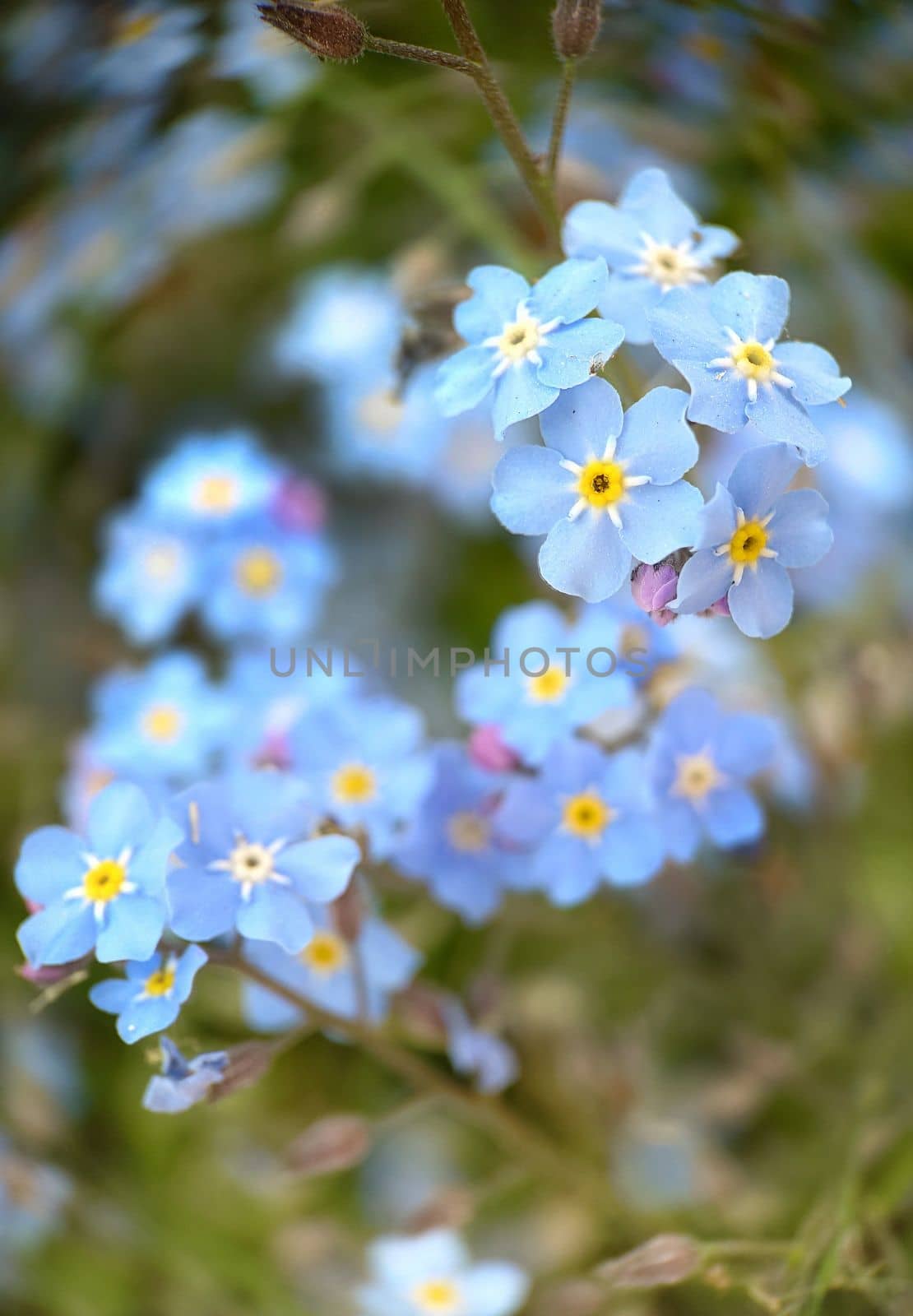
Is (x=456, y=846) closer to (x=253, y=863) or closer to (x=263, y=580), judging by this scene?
(x=253, y=863)

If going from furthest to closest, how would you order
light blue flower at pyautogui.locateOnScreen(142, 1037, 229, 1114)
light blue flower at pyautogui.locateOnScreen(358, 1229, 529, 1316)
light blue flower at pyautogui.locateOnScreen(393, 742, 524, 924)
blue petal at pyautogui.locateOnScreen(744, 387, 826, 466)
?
light blue flower at pyautogui.locateOnScreen(358, 1229, 529, 1316) → light blue flower at pyautogui.locateOnScreen(393, 742, 524, 924) → light blue flower at pyautogui.locateOnScreen(142, 1037, 229, 1114) → blue petal at pyautogui.locateOnScreen(744, 387, 826, 466)

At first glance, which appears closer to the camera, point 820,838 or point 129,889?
point 129,889

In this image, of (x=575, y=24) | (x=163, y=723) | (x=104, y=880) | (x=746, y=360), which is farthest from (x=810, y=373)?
(x=163, y=723)

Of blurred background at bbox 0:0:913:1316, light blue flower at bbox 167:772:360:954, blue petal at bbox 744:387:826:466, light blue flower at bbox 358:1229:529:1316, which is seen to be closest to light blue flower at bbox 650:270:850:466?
blue petal at bbox 744:387:826:466

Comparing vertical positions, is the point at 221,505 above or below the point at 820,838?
above

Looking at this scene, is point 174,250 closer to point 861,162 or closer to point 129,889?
point 861,162

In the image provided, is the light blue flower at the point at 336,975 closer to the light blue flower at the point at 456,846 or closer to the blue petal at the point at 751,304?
the light blue flower at the point at 456,846

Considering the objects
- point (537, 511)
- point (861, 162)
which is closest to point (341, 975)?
point (537, 511)

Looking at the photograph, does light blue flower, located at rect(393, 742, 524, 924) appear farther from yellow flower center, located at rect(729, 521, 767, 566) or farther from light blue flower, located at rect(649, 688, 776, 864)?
yellow flower center, located at rect(729, 521, 767, 566)

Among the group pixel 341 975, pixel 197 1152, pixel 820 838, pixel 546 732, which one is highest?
pixel 546 732
